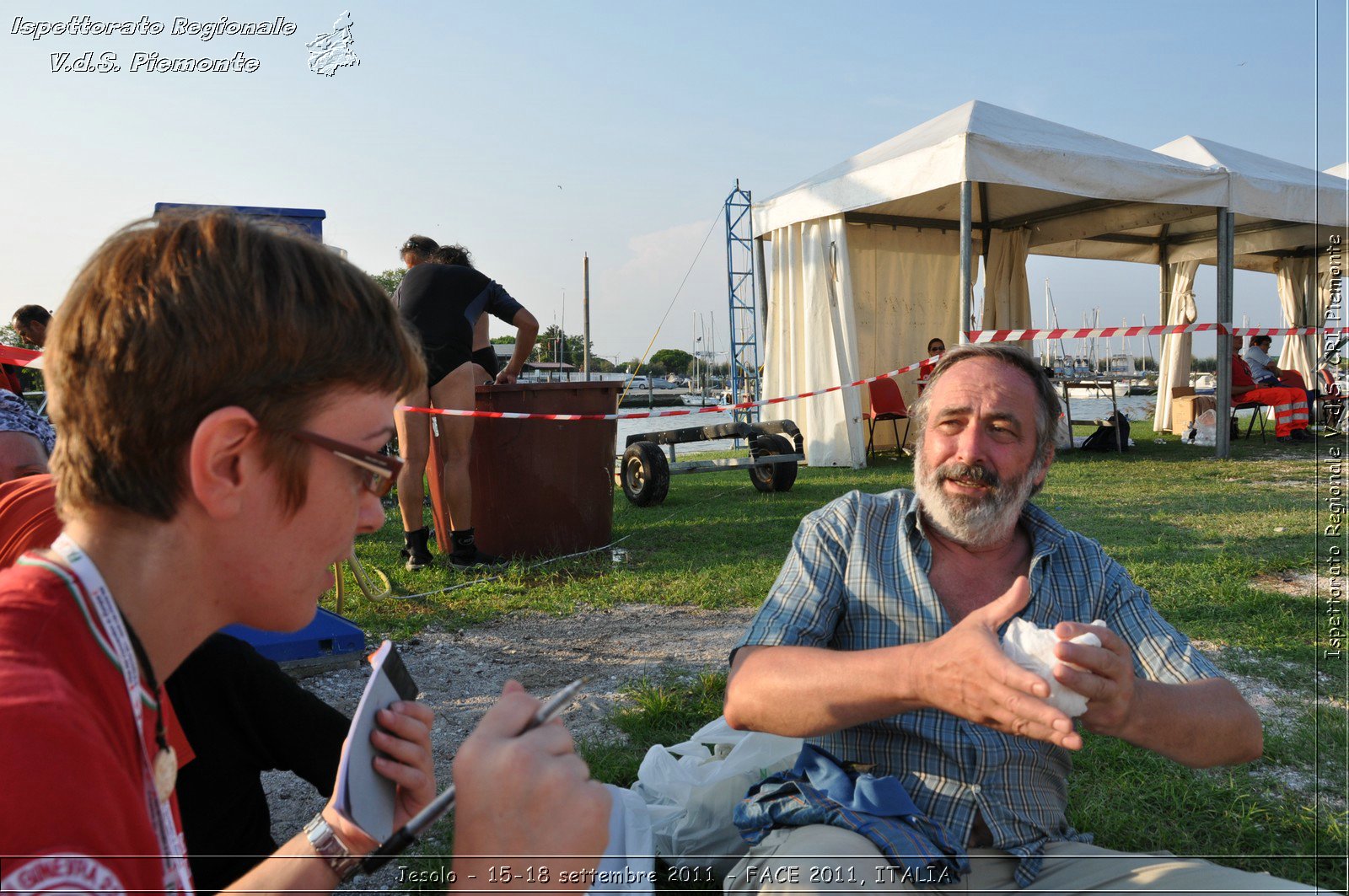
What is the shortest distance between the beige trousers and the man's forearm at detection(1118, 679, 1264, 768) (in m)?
0.22

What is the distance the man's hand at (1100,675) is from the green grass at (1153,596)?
3.97 feet

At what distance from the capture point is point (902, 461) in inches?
474

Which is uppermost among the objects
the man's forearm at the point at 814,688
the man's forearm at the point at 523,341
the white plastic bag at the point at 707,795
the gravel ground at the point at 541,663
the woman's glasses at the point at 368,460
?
the man's forearm at the point at 523,341

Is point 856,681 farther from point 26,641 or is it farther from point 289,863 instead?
point 26,641

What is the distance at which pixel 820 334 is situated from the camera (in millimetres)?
11797

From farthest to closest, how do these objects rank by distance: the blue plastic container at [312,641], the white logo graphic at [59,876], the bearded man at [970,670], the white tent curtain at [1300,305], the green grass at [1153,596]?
the white tent curtain at [1300,305]
the blue plastic container at [312,641]
the green grass at [1153,596]
the bearded man at [970,670]
the white logo graphic at [59,876]

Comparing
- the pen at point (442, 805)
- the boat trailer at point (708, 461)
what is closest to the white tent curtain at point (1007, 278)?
the boat trailer at point (708, 461)

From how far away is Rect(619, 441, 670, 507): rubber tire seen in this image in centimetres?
835

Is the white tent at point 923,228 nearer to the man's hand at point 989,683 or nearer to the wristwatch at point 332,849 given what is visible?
the man's hand at point 989,683

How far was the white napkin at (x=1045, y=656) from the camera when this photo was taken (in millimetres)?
1422

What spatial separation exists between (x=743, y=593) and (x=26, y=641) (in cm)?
445

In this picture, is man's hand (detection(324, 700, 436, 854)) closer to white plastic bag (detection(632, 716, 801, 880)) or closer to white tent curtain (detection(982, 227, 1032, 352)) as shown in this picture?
white plastic bag (detection(632, 716, 801, 880))

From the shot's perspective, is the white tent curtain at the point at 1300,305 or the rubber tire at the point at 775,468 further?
the white tent curtain at the point at 1300,305

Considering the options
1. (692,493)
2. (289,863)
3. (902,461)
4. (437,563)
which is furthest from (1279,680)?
(902,461)
